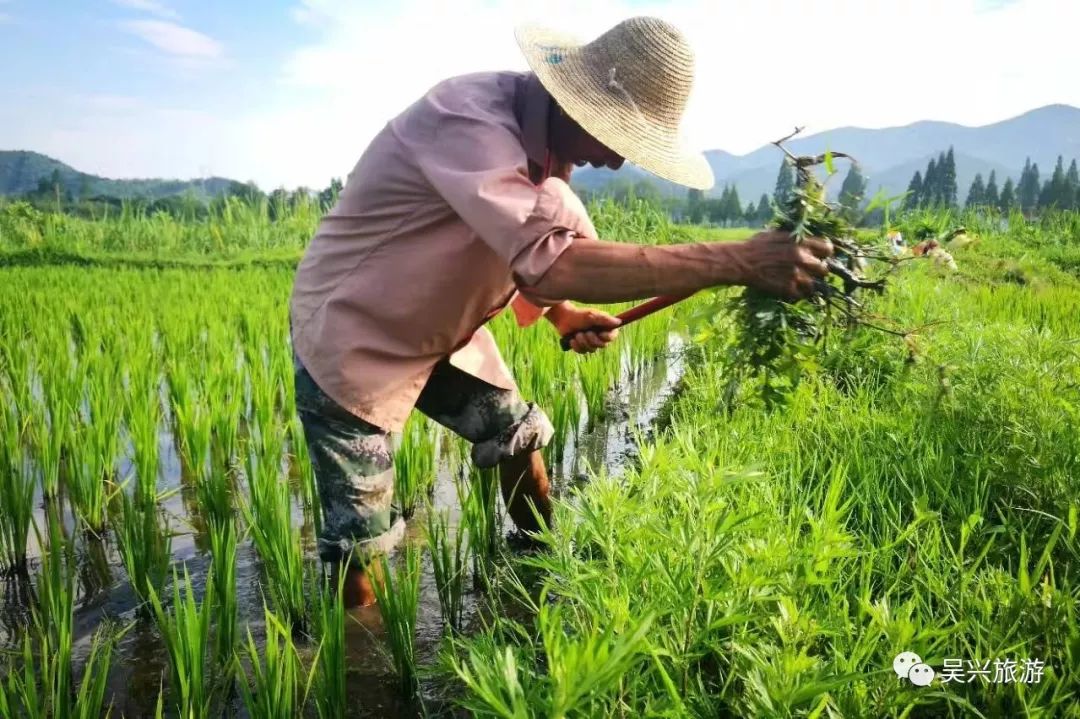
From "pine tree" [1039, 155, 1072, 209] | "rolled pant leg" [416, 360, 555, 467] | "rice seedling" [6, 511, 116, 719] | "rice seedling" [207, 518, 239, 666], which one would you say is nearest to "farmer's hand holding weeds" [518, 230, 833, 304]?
"rolled pant leg" [416, 360, 555, 467]

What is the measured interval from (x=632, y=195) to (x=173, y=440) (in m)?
7.69

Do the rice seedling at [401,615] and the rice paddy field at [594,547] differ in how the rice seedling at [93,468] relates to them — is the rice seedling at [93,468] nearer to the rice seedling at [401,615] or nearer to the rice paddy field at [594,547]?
the rice paddy field at [594,547]

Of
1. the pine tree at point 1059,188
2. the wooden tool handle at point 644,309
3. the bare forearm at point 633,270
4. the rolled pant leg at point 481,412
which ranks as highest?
the pine tree at point 1059,188

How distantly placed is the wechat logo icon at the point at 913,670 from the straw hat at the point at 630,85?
107 cm

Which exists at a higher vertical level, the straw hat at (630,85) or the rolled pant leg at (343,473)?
the straw hat at (630,85)

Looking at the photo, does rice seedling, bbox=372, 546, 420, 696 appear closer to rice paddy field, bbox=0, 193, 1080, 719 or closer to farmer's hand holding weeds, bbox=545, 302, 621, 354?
rice paddy field, bbox=0, 193, 1080, 719

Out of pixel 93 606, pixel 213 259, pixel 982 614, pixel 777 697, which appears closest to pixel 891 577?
pixel 982 614

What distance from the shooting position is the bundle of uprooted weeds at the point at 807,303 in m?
1.74

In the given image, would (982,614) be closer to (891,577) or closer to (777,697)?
(891,577)

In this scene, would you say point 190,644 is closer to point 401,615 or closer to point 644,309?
point 401,615

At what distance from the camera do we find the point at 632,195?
9.88 meters

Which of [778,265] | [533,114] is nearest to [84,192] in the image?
[533,114]

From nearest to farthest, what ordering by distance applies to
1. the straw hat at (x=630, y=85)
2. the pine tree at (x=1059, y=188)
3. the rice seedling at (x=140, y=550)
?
the straw hat at (x=630, y=85), the rice seedling at (x=140, y=550), the pine tree at (x=1059, y=188)

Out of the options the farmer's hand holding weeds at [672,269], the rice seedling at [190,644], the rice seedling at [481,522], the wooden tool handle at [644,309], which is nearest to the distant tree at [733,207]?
the wooden tool handle at [644,309]
